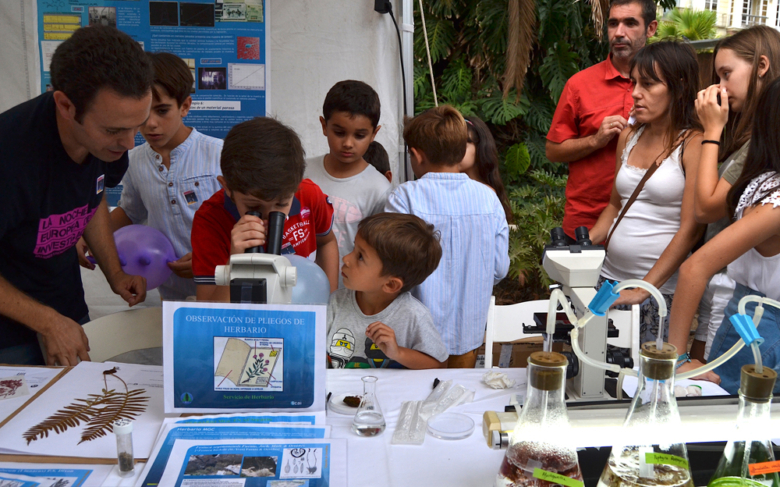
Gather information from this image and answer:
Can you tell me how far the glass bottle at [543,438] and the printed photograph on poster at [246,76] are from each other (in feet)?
7.49

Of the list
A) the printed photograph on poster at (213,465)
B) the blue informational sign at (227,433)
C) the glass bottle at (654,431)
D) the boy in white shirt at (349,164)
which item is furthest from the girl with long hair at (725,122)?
the printed photograph on poster at (213,465)

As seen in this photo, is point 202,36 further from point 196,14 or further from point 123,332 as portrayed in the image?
point 123,332

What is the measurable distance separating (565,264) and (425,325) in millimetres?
640

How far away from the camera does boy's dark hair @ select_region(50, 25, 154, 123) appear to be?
1.46m

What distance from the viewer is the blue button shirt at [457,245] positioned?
7.20 feet

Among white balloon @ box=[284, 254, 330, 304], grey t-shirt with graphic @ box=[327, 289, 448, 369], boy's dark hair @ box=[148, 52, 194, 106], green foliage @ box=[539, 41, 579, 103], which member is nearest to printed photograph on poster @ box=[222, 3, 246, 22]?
boy's dark hair @ box=[148, 52, 194, 106]

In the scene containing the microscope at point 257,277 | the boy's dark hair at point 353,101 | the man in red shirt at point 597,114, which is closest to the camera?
the microscope at point 257,277

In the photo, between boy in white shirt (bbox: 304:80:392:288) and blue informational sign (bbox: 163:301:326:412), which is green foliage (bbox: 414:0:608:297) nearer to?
boy in white shirt (bbox: 304:80:392:288)

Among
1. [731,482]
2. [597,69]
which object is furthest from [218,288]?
[597,69]

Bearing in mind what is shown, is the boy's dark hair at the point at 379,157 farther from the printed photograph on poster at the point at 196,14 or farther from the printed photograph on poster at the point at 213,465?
the printed photograph on poster at the point at 213,465

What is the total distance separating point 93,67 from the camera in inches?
57.1

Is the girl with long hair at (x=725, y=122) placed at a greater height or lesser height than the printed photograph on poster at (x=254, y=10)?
lesser

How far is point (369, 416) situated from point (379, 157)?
1.78 m

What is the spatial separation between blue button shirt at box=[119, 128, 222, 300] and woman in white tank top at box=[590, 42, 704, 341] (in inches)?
64.0
